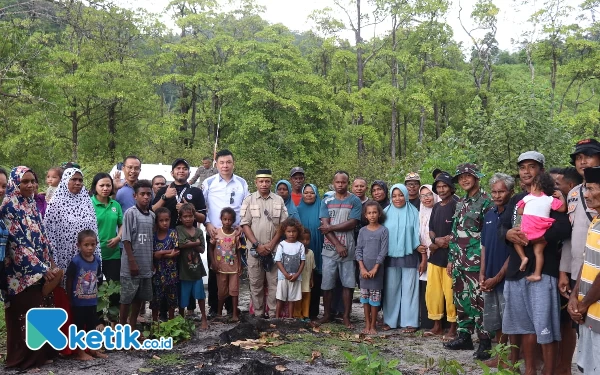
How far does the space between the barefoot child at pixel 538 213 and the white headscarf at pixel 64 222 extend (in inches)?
164

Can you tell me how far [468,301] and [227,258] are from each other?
119 inches

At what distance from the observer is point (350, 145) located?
32406 millimetres

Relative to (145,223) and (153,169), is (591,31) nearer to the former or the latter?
(153,169)

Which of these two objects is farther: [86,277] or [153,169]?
[153,169]

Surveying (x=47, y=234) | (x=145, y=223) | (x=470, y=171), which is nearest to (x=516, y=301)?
(x=470, y=171)

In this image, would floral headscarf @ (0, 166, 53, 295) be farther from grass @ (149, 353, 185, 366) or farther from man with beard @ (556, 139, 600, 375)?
man with beard @ (556, 139, 600, 375)

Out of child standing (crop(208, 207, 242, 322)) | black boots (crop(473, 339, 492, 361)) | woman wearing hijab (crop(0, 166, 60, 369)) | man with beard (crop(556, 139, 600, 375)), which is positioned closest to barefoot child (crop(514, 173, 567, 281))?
man with beard (crop(556, 139, 600, 375))

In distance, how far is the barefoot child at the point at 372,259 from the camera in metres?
6.73

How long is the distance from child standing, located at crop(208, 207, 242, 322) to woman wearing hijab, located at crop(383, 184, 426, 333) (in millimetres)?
1942

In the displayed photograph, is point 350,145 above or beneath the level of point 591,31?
beneath

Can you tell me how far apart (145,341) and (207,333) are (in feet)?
2.84

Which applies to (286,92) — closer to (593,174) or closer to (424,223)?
(424,223)

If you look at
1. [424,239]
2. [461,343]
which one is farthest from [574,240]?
[424,239]

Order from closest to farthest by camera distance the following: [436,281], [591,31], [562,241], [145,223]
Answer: [562,241], [145,223], [436,281], [591,31]
